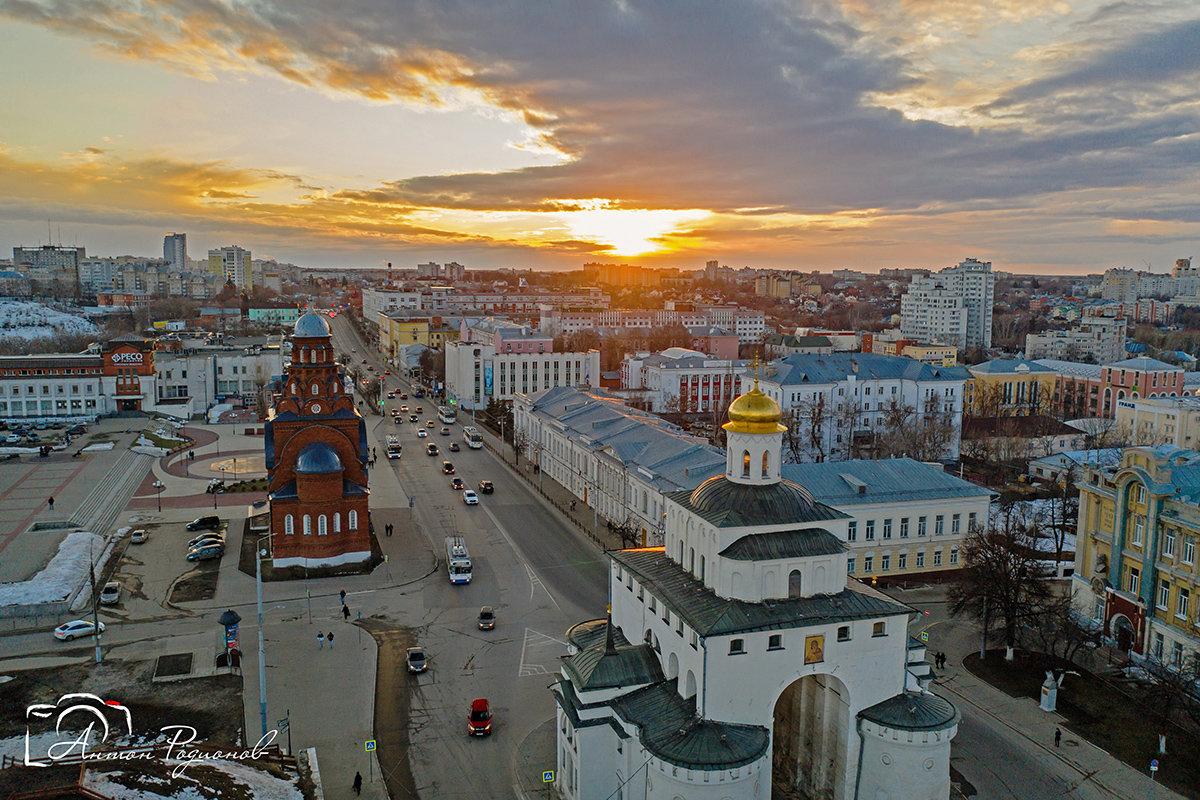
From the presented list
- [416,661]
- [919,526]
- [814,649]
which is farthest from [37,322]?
[814,649]

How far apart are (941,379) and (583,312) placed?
85.4 metres

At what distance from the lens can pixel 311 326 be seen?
141 ft

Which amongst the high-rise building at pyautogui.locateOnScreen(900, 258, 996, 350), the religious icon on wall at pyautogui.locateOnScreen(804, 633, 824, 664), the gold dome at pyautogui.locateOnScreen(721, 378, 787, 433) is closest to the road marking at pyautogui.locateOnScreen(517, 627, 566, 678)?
the religious icon on wall at pyautogui.locateOnScreen(804, 633, 824, 664)

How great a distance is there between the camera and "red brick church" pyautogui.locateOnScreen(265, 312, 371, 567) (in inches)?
1556

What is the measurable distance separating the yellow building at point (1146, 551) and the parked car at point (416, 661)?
25802 mm

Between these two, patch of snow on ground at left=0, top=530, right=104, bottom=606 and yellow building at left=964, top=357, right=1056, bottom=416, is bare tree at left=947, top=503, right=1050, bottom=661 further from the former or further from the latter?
yellow building at left=964, top=357, right=1056, bottom=416

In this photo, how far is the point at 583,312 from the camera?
150 metres

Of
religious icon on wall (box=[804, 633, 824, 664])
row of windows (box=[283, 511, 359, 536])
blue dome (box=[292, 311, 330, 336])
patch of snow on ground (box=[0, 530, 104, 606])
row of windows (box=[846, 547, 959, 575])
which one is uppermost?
blue dome (box=[292, 311, 330, 336])

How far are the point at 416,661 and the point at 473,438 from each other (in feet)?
144

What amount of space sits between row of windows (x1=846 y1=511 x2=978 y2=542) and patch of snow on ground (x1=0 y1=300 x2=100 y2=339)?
139m

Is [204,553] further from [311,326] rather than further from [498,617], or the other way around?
[498,617]

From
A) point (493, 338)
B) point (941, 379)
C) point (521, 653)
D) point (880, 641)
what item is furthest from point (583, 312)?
point (880, 641)

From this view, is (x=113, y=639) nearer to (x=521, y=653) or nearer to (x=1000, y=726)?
(x=521, y=653)

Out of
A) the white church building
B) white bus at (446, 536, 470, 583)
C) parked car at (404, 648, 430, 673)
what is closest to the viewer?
Answer: the white church building
